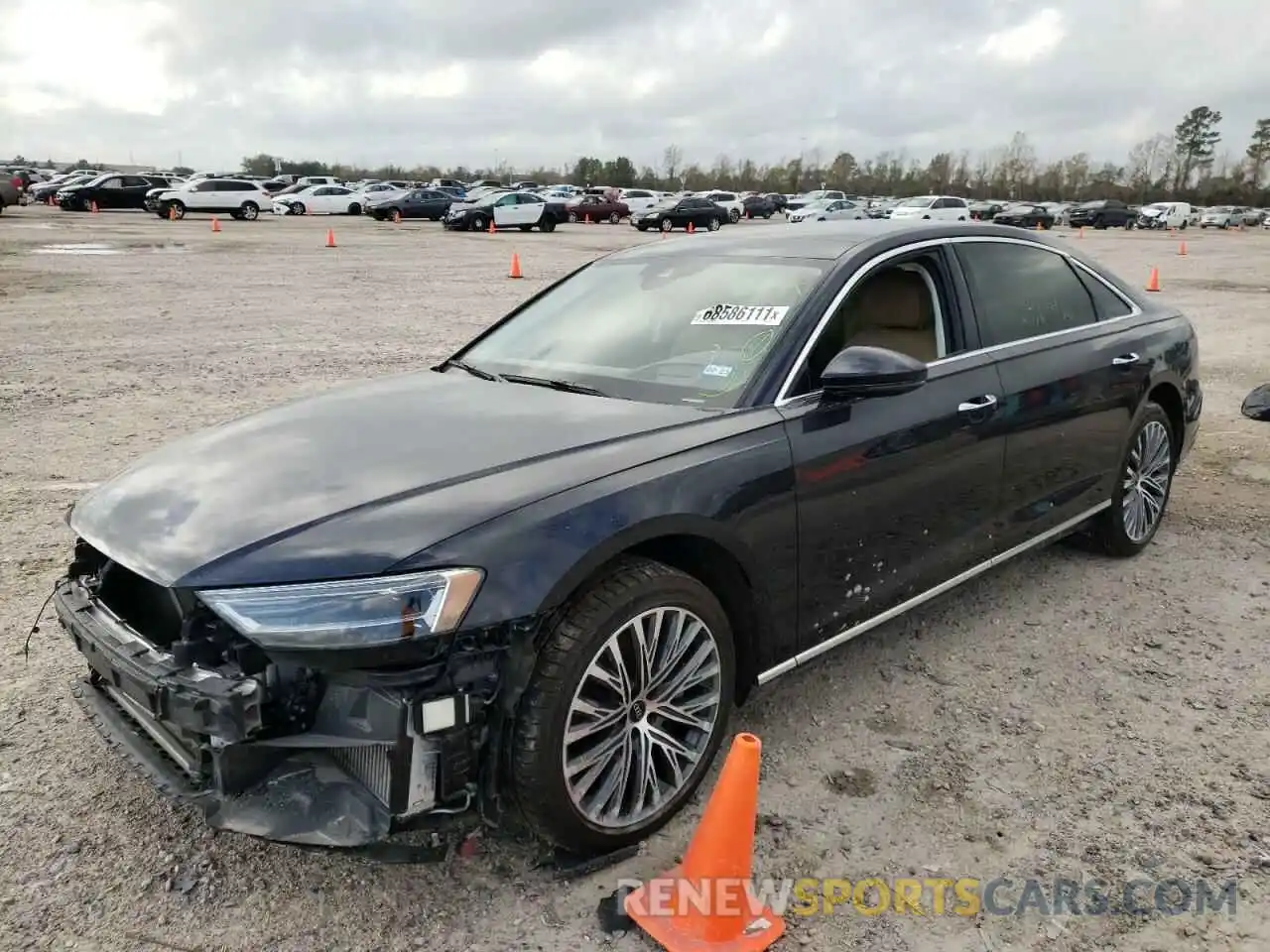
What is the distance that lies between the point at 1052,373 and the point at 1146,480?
1.27m

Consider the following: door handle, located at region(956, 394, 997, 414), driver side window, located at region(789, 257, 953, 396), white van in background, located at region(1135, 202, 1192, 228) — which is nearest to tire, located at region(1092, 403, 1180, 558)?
door handle, located at region(956, 394, 997, 414)

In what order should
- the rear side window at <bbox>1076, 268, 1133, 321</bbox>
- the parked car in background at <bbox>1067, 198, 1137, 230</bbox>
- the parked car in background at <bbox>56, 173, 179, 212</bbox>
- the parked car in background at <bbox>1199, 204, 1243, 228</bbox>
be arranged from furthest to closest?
1. the parked car in background at <bbox>1199, 204, 1243, 228</bbox>
2. the parked car in background at <bbox>1067, 198, 1137, 230</bbox>
3. the parked car in background at <bbox>56, 173, 179, 212</bbox>
4. the rear side window at <bbox>1076, 268, 1133, 321</bbox>

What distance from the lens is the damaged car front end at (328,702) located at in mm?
2211

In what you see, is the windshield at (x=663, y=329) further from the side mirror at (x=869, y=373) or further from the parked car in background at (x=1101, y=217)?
the parked car in background at (x=1101, y=217)

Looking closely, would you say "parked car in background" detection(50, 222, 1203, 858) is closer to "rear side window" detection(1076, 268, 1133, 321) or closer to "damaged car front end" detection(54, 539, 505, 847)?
"damaged car front end" detection(54, 539, 505, 847)

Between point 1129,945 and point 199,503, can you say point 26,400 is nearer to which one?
point 199,503

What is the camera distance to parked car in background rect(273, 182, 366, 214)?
45.4 meters

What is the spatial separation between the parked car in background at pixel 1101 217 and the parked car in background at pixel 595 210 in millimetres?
30052

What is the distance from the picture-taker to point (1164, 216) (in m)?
61.6

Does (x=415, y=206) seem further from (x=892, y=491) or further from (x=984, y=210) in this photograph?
(x=892, y=491)

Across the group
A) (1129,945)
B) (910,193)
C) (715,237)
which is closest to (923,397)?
(715,237)

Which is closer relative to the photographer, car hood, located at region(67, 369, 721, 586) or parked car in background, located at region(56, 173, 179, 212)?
car hood, located at region(67, 369, 721, 586)

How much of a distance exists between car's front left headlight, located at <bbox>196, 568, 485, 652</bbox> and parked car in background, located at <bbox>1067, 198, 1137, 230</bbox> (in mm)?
63784

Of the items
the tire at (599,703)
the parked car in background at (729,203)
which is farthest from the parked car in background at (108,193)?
the tire at (599,703)
